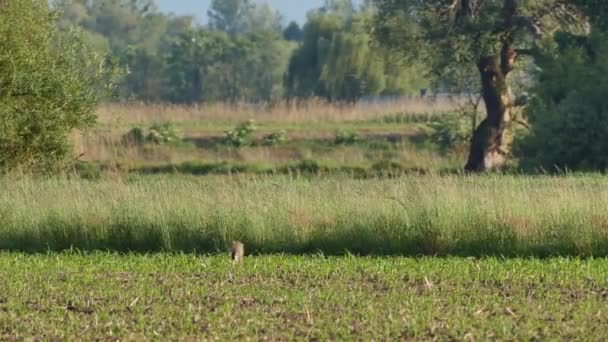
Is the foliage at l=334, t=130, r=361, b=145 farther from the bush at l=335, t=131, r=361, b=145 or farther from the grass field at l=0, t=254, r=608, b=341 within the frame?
the grass field at l=0, t=254, r=608, b=341

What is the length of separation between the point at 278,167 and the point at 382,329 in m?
26.7

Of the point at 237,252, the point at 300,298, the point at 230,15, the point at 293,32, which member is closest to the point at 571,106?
the point at 237,252

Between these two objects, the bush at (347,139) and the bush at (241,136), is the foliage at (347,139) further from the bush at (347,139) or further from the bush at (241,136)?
the bush at (241,136)

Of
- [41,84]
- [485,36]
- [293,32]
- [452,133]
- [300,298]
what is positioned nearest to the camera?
[300,298]

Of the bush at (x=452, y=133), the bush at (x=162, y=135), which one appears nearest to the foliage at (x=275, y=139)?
the bush at (x=162, y=135)

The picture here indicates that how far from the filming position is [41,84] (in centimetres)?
2338

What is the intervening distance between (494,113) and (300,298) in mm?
25784

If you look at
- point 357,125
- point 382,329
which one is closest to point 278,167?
point 357,125

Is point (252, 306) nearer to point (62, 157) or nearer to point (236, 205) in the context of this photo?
point (236, 205)

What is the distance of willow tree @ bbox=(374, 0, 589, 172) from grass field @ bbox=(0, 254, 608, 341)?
21440mm

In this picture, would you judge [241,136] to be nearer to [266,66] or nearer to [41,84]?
[41,84]

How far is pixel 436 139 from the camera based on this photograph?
43.0m

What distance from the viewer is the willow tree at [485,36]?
122 ft

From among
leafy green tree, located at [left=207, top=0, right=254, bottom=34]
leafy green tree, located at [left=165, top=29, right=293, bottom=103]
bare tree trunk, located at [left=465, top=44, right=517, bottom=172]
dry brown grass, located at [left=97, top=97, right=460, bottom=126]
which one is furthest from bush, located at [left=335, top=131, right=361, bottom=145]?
leafy green tree, located at [left=207, top=0, right=254, bottom=34]
